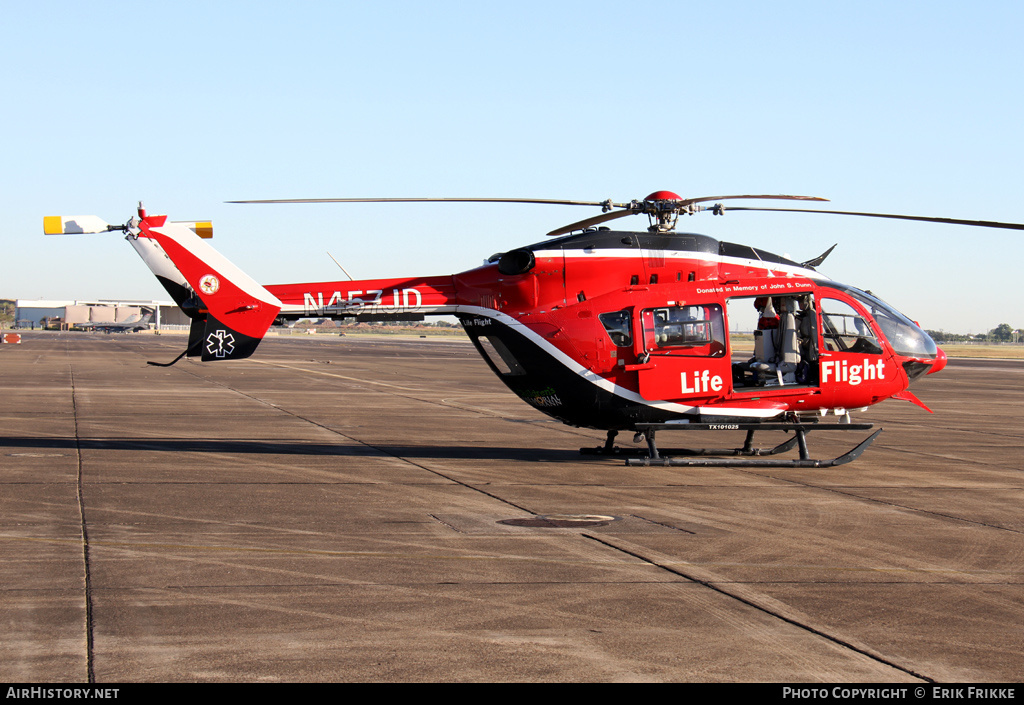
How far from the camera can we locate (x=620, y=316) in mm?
15422

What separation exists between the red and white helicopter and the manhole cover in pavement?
14.3ft

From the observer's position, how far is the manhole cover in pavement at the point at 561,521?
10.4m

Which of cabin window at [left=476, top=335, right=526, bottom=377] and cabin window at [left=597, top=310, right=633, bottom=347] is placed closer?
cabin window at [left=597, top=310, right=633, bottom=347]

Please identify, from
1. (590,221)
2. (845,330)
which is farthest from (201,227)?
(845,330)

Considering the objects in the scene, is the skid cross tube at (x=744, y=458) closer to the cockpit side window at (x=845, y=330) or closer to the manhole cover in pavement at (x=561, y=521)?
the cockpit side window at (x=845, y=330)

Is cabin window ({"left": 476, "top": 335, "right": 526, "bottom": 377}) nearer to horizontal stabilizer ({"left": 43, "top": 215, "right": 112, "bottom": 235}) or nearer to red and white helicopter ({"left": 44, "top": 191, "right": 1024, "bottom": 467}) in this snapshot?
red and white helicopter ({"left": 44, "top": 191, "right": 1024, "bottom": 467})

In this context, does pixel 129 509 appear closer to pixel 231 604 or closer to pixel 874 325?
pixel 231 604

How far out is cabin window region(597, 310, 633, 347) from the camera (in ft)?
50.5

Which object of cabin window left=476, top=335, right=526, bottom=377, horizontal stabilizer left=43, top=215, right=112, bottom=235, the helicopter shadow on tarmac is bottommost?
the helicopter shadow on tarmac

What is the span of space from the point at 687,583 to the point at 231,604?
3.62 meters

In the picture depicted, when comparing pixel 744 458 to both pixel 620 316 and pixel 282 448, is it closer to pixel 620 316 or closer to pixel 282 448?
pixel 620 316

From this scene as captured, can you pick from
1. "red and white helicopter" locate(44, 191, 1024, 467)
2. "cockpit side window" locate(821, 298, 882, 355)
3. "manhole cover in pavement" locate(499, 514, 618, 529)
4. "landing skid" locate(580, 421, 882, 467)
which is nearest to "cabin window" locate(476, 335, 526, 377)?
"red and white helicopter" locate(44, 191, 1024, 467)

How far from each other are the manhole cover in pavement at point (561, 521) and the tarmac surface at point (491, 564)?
0.21ft

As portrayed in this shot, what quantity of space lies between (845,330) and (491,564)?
983 cm
